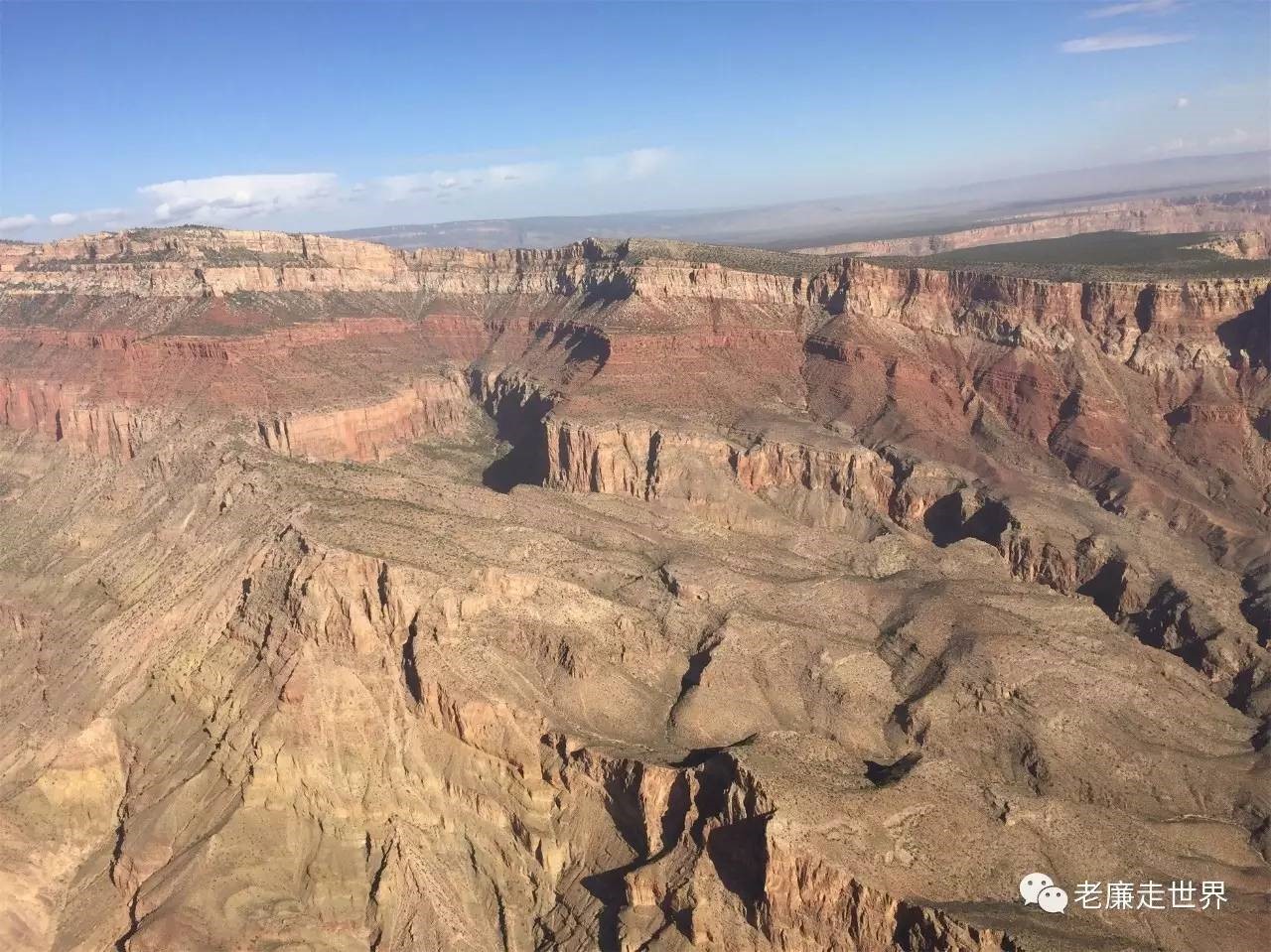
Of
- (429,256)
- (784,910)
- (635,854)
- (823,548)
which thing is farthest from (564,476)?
(429,256)

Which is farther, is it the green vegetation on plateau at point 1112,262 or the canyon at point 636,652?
the green vegetation on plateau at point 1112,262

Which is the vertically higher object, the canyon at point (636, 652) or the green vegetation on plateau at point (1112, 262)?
the green vegetation on plateau at point (1112, 262)

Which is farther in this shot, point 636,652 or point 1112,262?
point 1112,262

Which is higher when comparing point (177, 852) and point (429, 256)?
point (429, 256)

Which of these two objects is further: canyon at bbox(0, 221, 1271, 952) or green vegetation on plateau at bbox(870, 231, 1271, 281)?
green vegetation on plateau at bbox(870, 231, 1271, 281)

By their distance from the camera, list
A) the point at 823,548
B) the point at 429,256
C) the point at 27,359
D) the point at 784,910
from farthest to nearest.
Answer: the point at 429,256, the point at 27,359, the point at 823,548, the point at 784,910

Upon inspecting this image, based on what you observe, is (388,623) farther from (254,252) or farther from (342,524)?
(254,252)

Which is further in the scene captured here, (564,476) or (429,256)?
(429,256)

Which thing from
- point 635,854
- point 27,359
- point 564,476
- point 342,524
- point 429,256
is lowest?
point 635,854
